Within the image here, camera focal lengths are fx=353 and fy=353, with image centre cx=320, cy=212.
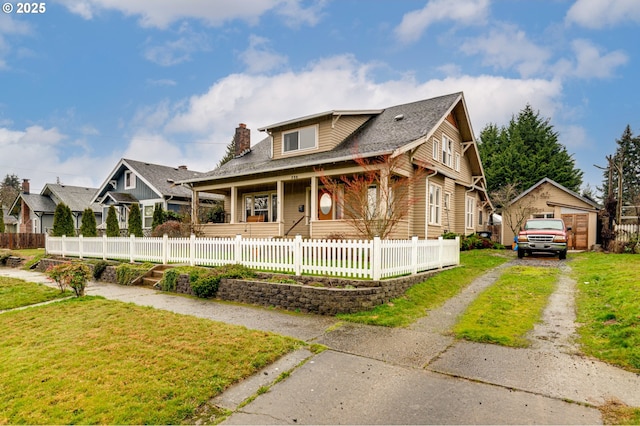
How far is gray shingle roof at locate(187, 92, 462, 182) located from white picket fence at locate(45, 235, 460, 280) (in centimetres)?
455

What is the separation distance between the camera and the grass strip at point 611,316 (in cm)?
493

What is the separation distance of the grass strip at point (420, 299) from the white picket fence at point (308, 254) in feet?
1.61

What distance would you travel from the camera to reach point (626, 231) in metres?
17.4

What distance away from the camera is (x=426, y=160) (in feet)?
52.6

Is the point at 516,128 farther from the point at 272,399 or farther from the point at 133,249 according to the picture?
the point at 272,399

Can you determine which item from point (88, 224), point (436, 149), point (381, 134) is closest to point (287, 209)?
point (381, 134)

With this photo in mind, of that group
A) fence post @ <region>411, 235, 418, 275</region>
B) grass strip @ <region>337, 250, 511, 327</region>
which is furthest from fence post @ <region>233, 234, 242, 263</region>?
fence post @ <region>411, 235, 418, 275</region>

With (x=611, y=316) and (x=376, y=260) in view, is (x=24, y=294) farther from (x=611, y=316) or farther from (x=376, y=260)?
(x=611, y=316)

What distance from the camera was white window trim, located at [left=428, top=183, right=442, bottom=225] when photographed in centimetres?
1658

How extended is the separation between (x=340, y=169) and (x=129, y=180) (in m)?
21.3

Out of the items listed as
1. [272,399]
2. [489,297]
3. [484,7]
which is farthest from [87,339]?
[484,7]

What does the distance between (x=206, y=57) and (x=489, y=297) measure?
50.9 feet

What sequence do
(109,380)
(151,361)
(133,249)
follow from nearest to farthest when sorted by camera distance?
(109,380) < (151,361) < (133,249)

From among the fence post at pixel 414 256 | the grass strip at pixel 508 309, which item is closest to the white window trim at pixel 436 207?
the grass strip at pixel 508 309
